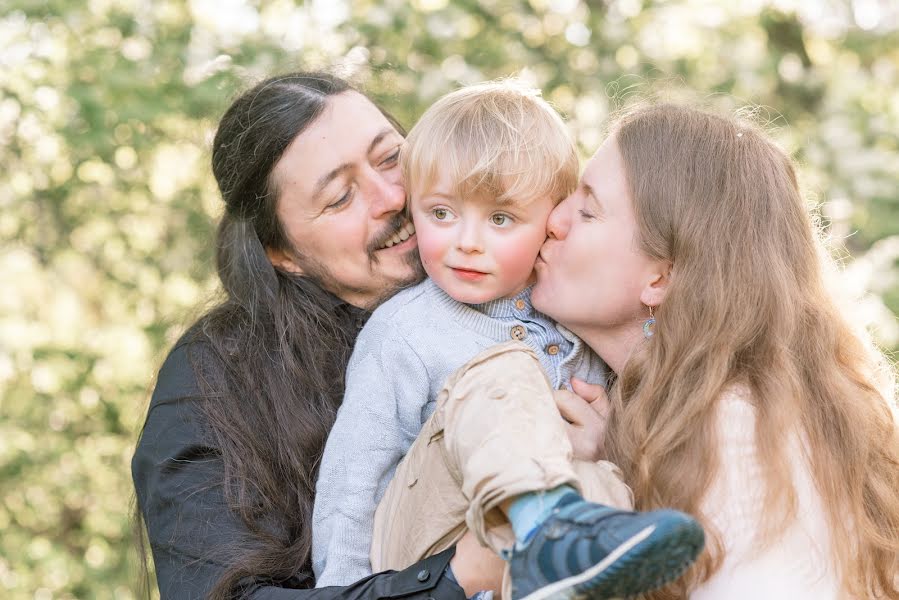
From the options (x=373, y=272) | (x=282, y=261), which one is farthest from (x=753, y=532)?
(x=282, y=261)

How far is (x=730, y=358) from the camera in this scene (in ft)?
6.80

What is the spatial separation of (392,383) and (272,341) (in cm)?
58

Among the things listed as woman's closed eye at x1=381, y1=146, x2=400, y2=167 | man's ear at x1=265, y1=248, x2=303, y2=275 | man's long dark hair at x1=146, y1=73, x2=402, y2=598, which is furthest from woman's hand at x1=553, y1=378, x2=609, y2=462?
man's ear at x1=265, y1=248, x2=303, y2=275

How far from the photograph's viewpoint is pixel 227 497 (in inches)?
95.1

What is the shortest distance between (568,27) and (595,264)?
3331 mm

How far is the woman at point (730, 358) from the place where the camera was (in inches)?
77.8

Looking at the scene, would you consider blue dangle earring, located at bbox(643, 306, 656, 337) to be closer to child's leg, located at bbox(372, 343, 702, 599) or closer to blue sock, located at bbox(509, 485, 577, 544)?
child's leg, located at bbox(372, 343, 702, 599)

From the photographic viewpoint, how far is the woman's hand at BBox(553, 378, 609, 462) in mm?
2178

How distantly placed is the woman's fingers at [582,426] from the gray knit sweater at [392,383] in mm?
85

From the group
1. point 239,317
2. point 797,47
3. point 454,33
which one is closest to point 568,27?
point 454,33

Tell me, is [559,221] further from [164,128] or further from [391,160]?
[164,128]

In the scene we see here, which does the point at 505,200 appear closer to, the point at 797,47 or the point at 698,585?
the point at 698,585

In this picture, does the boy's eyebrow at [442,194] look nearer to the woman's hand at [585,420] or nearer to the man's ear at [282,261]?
the woman's hand at [585,420]

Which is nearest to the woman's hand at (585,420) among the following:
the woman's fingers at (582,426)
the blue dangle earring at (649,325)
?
the woman's fingers at (582,426)
